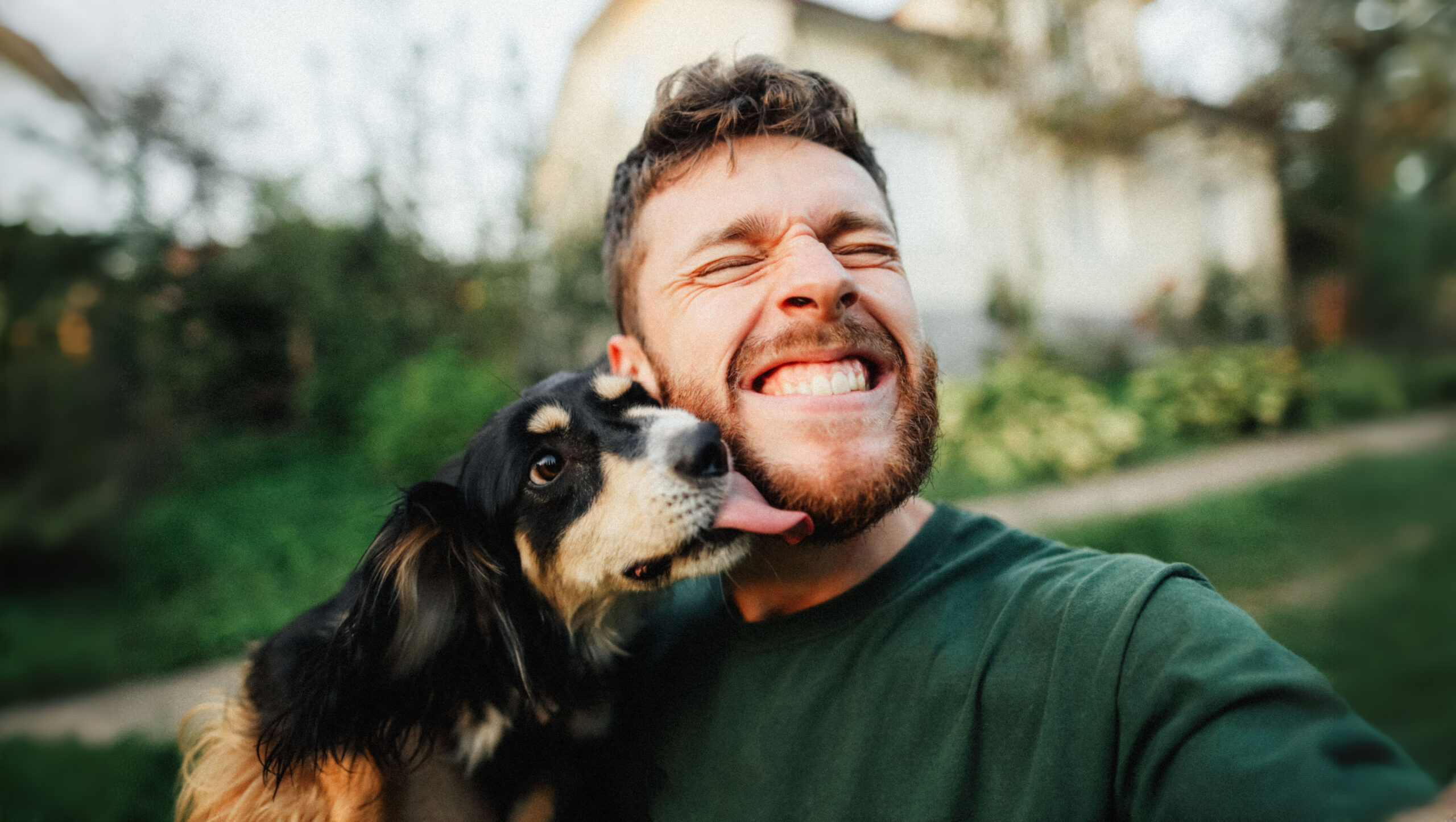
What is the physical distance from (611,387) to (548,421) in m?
0.21

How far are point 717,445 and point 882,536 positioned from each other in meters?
0.45

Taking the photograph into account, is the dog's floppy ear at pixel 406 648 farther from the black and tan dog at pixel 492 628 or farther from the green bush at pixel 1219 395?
the green bush at pixel 1219 395

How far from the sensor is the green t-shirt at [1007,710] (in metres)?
0.99

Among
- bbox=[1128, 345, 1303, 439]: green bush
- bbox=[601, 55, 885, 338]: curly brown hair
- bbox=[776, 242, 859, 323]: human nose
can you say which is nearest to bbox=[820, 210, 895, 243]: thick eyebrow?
bbox=[776, 242, 859, 323]: human nose

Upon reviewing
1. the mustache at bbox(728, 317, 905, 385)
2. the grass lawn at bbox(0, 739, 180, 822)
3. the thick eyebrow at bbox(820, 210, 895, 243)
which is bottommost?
the grass lawn at bbox(0, 739, 180, 822)

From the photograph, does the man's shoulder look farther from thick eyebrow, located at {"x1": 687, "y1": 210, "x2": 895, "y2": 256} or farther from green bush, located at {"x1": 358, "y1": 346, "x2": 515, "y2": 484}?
green bush, located at {"x1": 358, "y1": 346, "x2": 515, "y2": 484}

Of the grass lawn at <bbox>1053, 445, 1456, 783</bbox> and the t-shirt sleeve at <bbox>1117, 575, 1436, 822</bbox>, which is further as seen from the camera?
the grass lawn at <bbox>1053, 445, 1456, 783</bbox>

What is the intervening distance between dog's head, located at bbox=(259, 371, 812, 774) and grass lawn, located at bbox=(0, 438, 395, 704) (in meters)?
3.30

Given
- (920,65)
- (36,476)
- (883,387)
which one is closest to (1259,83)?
(920,65)

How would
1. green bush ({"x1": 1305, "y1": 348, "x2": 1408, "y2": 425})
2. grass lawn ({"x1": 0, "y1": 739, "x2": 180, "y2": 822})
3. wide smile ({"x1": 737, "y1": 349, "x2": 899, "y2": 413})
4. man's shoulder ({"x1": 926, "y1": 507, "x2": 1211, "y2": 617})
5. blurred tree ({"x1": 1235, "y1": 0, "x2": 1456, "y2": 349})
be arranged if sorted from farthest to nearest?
green bush ({"x1": 1305, "y1": 348, "x2": 1408, "y2": 425}) < blurred tree ({"x1": 1235, "y1": 0, "x2": 1456, "y2": 349}) < grass lawn ({"x1": 0, "y1": 739, "x2": 180, "y2": 822}) < wide smile ({"x1": 737, "y1": 349, "x2": 899, "y2": 413}) < man's shoulder ({"x1": 926, "y1": 507, "x2": 1211, "y2": 617})

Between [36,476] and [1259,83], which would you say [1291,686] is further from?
[1259,83]

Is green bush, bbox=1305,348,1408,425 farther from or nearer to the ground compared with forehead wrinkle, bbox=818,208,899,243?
nearer to the ground

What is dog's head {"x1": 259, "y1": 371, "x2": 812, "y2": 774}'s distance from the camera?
1695 mm

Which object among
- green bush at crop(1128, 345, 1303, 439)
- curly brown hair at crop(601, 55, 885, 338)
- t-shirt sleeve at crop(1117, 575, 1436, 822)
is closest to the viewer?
t-shirt sleeve at crop(1117, 575, 1436, 822)
